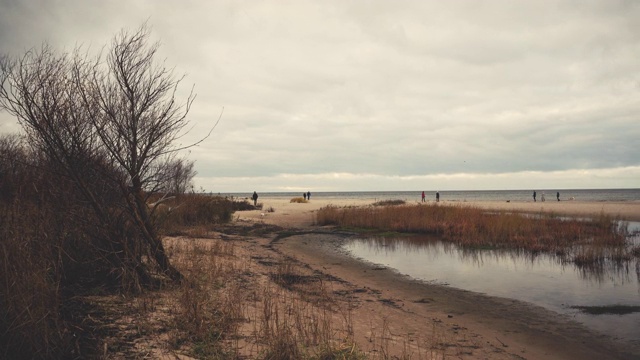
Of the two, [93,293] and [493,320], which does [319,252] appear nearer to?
[493,320]

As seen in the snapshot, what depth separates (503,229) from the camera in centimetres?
1809

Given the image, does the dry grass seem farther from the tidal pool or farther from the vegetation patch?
the vegetation patch

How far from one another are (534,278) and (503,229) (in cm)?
789

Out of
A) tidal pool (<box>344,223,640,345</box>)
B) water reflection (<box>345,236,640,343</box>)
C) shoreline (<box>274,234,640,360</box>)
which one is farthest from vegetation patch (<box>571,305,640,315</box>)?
shoreline (<box>274,234,640,360</box>)

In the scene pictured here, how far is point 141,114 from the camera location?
6.47 meters

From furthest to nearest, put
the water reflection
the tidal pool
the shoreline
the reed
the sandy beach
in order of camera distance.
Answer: the reed → the water reflection → the tidal pool → the shoreline → the sandy beach

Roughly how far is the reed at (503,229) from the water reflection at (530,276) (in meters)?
0.92

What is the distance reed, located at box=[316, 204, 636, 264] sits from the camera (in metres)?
14.2

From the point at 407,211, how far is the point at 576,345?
18.3 metres

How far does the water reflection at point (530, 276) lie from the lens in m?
8.12

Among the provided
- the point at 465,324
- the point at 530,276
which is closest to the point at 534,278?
the point at 530,276

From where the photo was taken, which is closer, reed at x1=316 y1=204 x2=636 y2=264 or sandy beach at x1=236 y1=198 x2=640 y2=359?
sandy beach at x1=236 y1=198 x2=640 y2=359

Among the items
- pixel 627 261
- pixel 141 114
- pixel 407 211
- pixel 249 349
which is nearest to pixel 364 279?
pixel 249 349

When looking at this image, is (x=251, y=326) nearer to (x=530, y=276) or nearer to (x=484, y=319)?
(x=484, y=319)
